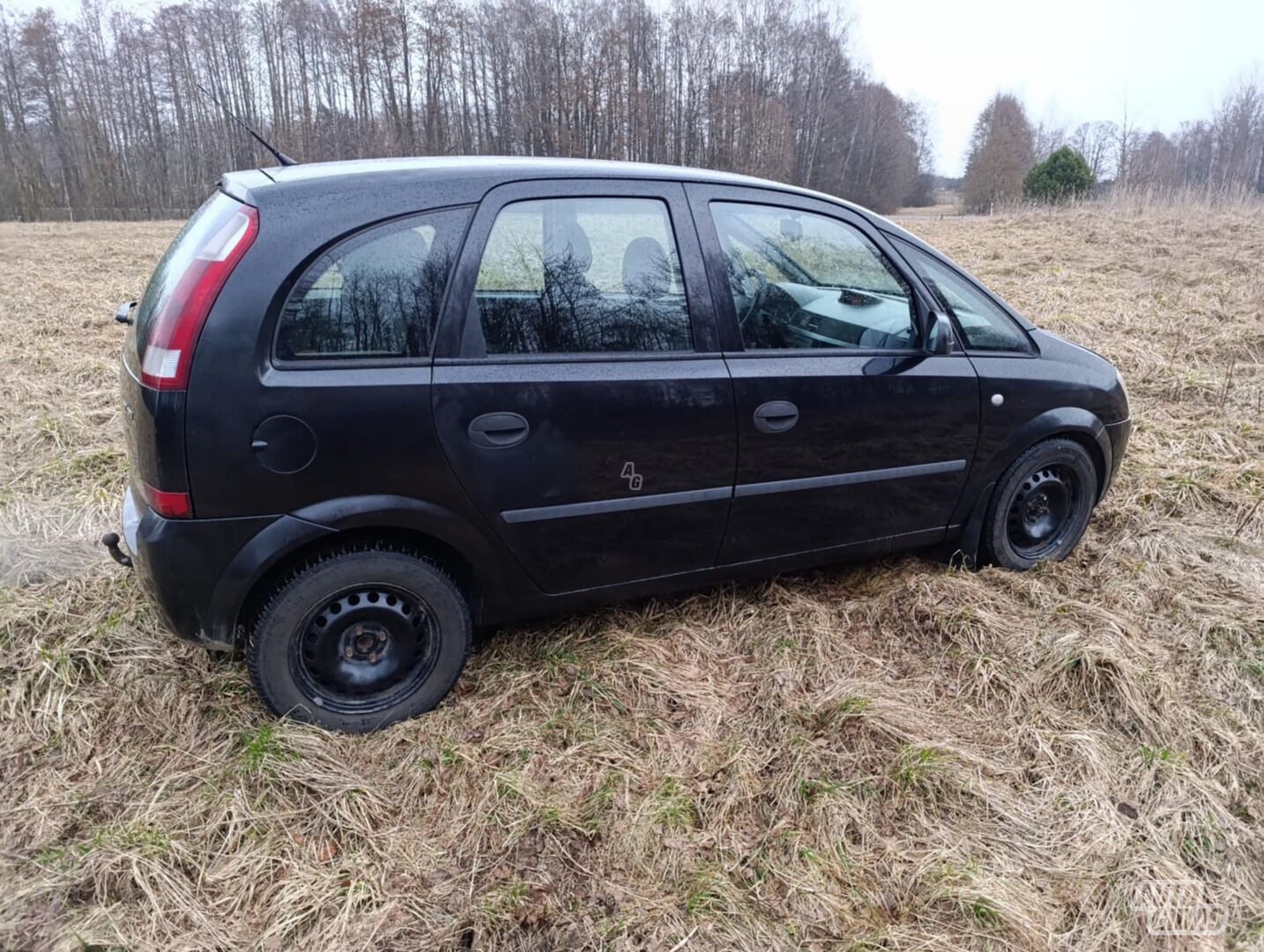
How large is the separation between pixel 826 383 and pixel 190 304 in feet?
6.89

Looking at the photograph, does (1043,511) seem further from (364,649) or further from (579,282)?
(364,649)

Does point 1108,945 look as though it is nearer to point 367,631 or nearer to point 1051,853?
point 1051,853

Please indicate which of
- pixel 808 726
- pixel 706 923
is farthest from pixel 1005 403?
pixel 706 923

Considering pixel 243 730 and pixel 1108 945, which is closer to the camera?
pixel 1108 945

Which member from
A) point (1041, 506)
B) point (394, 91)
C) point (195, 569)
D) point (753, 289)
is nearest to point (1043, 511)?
point (1041, 506)

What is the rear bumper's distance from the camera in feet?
7.37

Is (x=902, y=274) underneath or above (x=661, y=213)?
underneath

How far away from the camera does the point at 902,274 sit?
125 inches

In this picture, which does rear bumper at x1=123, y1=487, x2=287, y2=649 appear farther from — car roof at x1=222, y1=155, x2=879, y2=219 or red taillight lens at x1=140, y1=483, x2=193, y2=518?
car roof at x1=222, y1=155, x2=879, y2=219

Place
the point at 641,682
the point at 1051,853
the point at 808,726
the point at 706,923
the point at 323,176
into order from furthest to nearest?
1. the point at 641,682
2. the point at 808,726
3. the point at 323,176
4. the point at 1051,853
5. the point at 706,923

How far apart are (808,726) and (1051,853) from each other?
757 mm

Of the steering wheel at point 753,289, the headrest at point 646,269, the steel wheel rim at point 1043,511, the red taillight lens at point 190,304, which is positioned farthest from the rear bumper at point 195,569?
the steel wheel rim at point 1043,511

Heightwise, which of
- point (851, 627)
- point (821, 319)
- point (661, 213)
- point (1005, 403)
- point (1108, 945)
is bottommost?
point (1108, 945)

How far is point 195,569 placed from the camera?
89.7 inches
